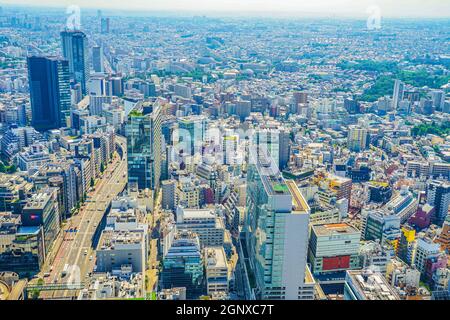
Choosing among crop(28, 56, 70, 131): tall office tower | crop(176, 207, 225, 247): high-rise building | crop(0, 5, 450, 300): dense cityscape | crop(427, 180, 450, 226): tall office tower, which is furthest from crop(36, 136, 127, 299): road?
crop(427, 180, 450, 226): tall office tower

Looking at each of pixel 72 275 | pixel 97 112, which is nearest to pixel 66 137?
pixel 97 112

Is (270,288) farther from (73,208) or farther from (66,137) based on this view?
(66,137)

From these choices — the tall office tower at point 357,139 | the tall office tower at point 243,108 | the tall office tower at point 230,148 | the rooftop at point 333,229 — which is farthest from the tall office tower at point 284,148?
the tall office tower at point 243,108

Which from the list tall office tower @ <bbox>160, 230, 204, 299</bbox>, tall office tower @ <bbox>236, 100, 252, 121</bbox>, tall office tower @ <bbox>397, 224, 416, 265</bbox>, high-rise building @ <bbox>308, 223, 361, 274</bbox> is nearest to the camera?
tall office tower @ <bbox>160, 230, 204, 299</bbox>

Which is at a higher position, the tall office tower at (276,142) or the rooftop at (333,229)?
the tall office tower at (276,142)

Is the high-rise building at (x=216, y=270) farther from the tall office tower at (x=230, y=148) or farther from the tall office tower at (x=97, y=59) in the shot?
the tall office tower at (x=97, y=59)

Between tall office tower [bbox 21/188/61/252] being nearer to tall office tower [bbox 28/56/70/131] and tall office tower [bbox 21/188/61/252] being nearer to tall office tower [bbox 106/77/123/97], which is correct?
tall office tower [bbox 28/56/70/131]
